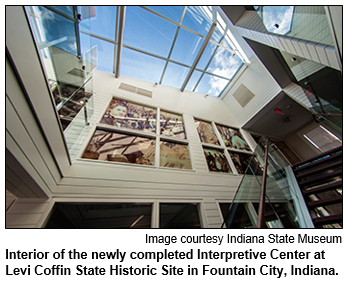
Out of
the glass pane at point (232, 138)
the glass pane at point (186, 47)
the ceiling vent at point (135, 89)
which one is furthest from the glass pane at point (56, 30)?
the glass pane at point (232, 138)

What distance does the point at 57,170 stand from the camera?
8.34ft

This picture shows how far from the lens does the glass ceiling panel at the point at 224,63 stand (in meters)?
7.07

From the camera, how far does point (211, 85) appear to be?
8.38 meters

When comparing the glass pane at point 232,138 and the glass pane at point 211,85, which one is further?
the glass pane at point 211,85

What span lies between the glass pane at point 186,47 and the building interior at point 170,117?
5cm

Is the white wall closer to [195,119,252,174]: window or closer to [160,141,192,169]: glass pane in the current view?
[160,141,192,169]: glass pane

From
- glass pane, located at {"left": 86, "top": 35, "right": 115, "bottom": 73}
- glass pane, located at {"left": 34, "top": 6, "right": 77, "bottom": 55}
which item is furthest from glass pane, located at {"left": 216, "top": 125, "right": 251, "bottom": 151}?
glass pane, located at {"left": 86, "top": 35, "right": 115, "bottom": 73}

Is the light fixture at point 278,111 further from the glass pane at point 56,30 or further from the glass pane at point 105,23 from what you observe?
the glass pane at point 105,23

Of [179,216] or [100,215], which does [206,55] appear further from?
[100,215]

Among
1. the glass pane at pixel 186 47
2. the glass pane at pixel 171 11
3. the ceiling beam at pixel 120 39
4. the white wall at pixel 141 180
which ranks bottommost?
the white wall at pixel 141 180

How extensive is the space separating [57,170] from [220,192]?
12.8 ft

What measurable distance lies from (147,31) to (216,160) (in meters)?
6.28

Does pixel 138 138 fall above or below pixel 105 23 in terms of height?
below

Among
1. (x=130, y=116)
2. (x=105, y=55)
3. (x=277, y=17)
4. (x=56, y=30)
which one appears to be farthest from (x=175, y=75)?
(x=56, y=30)
